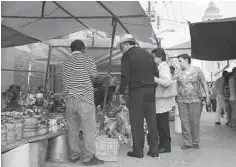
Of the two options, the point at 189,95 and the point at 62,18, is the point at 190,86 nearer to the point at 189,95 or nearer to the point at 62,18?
the point at 189,95

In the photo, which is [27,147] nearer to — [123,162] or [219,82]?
[123,162]

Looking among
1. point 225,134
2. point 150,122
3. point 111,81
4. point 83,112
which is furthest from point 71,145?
point 225,134

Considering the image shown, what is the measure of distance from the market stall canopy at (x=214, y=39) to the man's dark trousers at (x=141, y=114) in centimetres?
195

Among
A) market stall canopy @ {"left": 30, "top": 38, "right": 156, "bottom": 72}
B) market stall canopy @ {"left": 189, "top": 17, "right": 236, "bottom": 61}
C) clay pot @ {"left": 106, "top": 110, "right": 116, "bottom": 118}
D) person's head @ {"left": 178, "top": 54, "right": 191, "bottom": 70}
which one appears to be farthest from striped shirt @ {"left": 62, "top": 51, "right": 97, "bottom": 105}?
market stall canopy @ {"left": 30, "top": 38, "right": 156, "bottom": 72}

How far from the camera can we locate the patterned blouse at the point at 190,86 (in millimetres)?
5789

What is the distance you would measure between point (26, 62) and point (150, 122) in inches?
296

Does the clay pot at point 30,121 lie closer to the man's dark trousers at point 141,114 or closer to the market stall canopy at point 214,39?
the man's dark trousers at point 141,114

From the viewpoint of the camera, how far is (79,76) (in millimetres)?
4469

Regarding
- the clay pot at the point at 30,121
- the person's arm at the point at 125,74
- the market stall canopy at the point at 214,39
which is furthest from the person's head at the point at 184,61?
the clay pot at the point at 30,121

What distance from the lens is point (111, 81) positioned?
639 cm

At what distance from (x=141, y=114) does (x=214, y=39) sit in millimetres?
3266

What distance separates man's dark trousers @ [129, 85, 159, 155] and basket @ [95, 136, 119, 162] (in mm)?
380

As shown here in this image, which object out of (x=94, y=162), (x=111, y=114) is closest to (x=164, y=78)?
(x=111, y=114)

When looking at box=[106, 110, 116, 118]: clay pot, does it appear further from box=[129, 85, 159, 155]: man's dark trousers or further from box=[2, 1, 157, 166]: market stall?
box=[129, 85, 159, 155]: man's dark trousers
